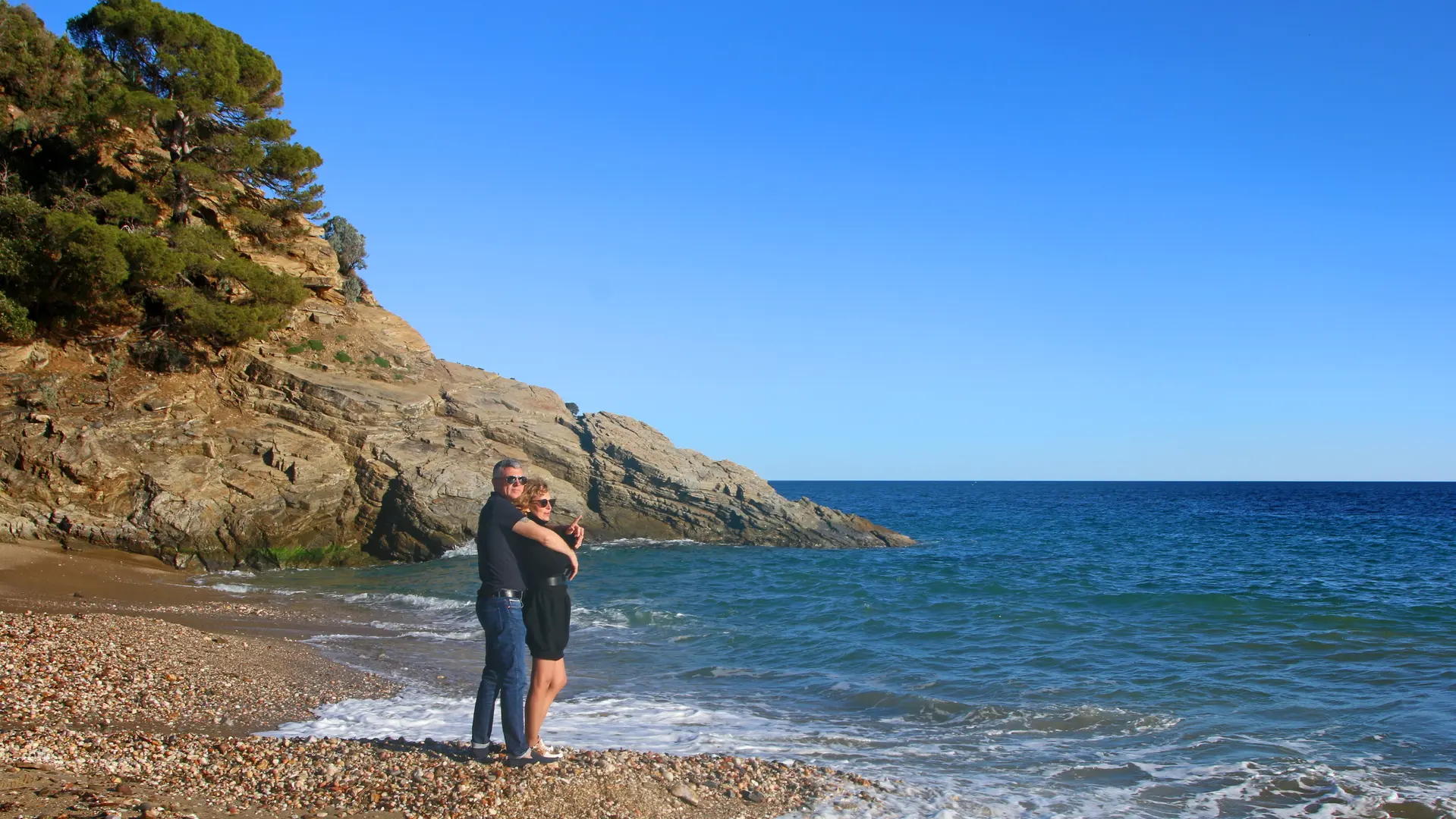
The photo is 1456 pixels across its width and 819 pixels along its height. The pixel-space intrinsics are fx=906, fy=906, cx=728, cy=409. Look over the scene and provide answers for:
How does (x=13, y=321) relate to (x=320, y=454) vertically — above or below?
above

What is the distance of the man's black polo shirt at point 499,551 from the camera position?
5.93m

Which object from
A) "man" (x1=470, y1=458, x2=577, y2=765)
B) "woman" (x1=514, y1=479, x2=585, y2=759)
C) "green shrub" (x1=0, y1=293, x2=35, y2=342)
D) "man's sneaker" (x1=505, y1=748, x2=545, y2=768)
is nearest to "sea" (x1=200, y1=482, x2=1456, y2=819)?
"man's sneaker" (x1=505, y1=748, x2=545, y2=768)

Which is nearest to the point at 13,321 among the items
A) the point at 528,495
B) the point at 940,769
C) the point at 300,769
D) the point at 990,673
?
the point at 300,769

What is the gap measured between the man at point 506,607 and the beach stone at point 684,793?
101 cm

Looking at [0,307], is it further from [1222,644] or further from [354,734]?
[1222,644]

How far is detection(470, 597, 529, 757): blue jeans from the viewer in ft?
19.4

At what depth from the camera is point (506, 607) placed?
593 centimetres

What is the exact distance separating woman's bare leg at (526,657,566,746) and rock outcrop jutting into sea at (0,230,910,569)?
17.9 m

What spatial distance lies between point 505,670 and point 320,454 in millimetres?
19435

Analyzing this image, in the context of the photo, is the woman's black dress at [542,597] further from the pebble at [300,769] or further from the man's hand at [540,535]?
the pebble at [300,769]

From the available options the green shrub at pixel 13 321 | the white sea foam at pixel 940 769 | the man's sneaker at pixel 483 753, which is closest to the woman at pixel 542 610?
the man's sneaker at pixel 483 753

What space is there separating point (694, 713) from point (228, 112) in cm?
2518

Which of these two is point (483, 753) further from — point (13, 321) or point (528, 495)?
point (13, 321)

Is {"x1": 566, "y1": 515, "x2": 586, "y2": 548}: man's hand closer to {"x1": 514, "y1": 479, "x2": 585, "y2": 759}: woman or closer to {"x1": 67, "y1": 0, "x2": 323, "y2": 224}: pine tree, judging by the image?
{"x1": 514, "y1": 479, "x2": 585, "y2": 759}: woman
